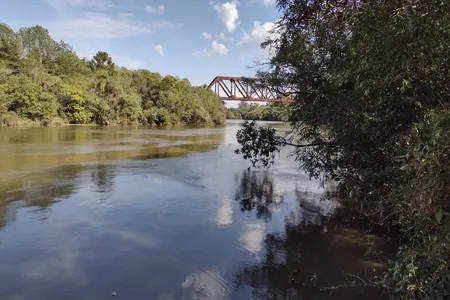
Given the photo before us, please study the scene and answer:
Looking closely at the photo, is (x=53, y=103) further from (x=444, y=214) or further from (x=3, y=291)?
(x=444, y=214)

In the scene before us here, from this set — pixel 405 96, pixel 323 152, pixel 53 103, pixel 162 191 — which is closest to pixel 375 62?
pixel 405 96

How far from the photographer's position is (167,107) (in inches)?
2259

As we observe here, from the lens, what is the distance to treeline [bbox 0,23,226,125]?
37281 mm

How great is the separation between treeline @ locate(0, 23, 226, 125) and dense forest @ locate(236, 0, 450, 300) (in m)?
34.9

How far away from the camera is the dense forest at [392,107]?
94.7 inches

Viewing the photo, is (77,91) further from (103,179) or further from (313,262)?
(313,262)

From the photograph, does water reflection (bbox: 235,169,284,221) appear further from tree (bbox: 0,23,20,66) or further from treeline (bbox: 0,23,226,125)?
tree (bbox: 0,23,20,66)

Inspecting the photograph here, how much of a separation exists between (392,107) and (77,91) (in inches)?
1785

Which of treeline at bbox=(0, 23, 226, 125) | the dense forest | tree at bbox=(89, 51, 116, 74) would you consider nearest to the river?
the dense forest


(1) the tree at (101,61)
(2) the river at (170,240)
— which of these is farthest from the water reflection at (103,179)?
(1) the tree at (101,61)

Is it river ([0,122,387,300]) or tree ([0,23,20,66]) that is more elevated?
tree ([0,23,20,66])

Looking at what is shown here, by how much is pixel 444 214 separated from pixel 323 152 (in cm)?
651

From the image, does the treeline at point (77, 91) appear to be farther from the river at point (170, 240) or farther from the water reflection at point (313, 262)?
the water reflection at point (313, 262)

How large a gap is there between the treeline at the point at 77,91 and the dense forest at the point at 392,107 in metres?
34.9
